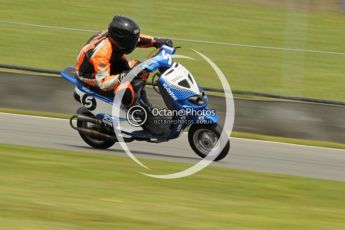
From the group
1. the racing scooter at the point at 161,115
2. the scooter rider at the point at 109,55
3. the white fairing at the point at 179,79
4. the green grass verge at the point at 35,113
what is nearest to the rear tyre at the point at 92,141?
the racing scooter at the point at 161,115

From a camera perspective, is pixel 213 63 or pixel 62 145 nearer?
pixel 62 145

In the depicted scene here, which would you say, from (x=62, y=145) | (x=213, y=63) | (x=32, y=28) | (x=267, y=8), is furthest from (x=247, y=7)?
(x=62, y=145)

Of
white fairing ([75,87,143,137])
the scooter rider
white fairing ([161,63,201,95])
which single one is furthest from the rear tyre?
white fairing ([161,63,201,95])

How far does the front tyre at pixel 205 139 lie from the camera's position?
35.0 ft

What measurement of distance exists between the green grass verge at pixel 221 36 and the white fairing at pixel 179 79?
3.76 m

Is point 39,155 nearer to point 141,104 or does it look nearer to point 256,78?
point 141,104

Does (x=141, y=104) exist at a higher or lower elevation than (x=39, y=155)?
higher

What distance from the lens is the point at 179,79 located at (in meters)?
10.8

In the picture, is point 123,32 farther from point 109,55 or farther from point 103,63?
point 103,63

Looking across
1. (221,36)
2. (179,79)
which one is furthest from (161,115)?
(221,36)

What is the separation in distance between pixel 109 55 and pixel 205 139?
1584 mm

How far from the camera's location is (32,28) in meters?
15.6

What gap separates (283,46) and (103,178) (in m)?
6.50

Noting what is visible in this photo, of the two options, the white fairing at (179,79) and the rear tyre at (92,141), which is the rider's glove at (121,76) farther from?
the rear tyre at (92,141)
